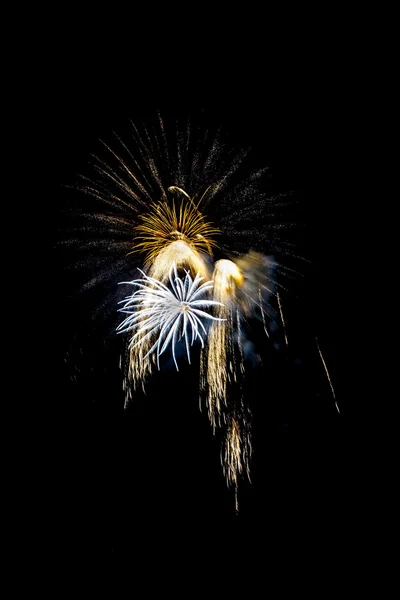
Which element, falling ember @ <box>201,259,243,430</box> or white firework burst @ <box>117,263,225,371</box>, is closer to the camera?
white firework burst @ <box>117,263,225,371</box>

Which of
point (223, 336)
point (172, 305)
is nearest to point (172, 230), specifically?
point (172, 305)

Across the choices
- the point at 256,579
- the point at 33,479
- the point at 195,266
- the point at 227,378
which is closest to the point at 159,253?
the point at 195,266

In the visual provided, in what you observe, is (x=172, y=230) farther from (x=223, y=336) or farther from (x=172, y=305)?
(x=223, y=336)

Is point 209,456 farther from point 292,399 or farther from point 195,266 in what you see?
point 195,266

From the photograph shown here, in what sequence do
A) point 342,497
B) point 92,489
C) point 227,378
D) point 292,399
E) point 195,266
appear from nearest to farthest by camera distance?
point 195,266 → point 227,378 → point 292,399 → point 342,497 → point 92,489

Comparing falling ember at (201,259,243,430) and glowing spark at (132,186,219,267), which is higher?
glowing spark at (132,186,219,267)

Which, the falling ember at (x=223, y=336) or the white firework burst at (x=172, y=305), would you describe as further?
the falling ember at (x=223, y=336)

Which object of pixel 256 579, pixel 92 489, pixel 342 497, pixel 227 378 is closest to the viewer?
pixel 227 378

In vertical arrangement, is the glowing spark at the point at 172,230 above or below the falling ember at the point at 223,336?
above

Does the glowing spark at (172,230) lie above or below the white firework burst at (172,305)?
above

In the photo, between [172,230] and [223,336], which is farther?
[223,336]

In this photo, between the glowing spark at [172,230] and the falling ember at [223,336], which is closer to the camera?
the glowing spark at [172,230]
